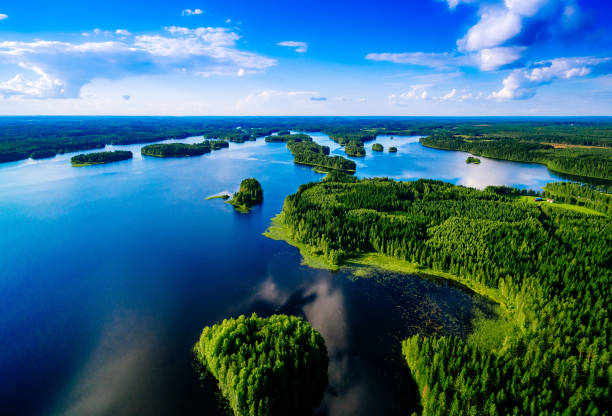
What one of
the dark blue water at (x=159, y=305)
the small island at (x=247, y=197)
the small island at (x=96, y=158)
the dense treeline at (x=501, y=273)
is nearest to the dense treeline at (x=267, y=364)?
the dark blue water at (x=159, y=305)

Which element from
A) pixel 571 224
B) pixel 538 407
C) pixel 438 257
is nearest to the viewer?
pixel 538 407

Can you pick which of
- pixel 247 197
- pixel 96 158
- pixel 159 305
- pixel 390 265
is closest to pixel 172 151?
pixel 96 158

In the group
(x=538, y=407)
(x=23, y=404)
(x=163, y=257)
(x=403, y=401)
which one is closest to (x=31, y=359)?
(x=23, y=404)

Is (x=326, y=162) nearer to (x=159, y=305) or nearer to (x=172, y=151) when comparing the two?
(x=172, y=151)

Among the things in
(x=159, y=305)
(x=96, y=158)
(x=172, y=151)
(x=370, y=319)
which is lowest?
(x=159, y=305)

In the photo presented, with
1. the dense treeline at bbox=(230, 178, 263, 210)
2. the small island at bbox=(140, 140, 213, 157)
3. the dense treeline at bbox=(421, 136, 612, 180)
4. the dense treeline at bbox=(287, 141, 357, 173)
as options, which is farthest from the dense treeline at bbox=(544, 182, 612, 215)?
the small island at bbox=(140, 140, 213, 157)

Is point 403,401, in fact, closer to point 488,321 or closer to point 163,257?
point 488,321

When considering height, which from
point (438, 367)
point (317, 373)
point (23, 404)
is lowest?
point (23, 404)

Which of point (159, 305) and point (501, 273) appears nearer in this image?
point (159, 305)
